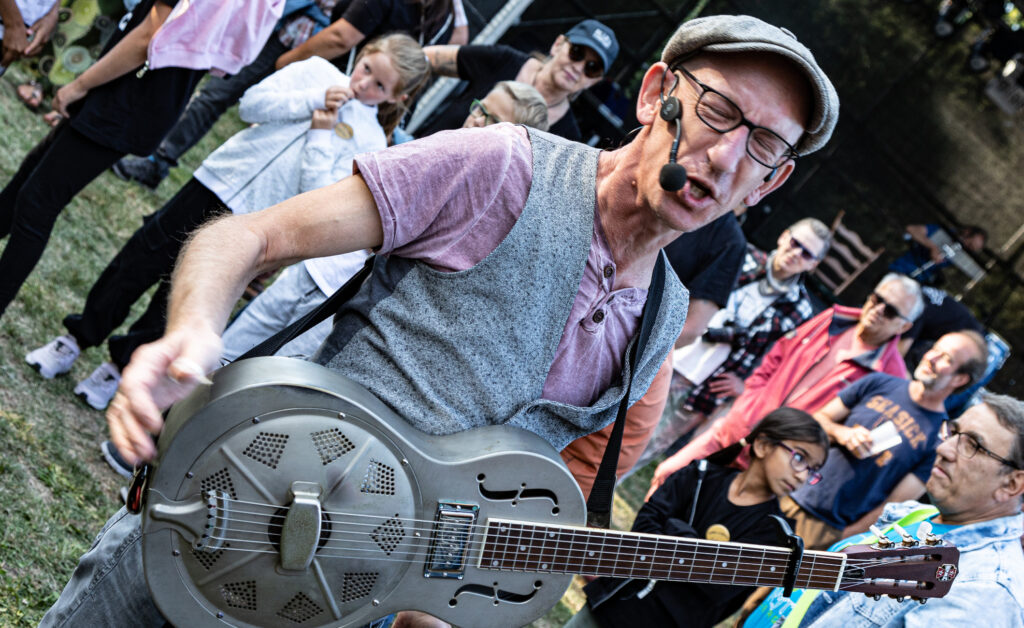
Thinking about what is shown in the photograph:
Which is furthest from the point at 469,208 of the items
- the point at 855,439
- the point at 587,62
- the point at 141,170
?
the point at 141,170

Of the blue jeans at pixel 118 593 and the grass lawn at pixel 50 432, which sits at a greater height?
the blue jeans at pixel 118 593

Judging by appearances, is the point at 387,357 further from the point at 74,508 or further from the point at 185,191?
the point at 185,191

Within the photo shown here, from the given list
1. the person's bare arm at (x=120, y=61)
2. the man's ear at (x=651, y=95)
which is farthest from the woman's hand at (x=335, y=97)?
the man's ear at (x=651, y=95)

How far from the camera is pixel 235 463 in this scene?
167 centimetres

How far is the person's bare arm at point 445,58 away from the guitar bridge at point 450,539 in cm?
420

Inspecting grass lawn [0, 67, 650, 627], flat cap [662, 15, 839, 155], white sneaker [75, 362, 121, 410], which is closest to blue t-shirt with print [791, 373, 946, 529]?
grass lawn [0, 67, 650, 627]

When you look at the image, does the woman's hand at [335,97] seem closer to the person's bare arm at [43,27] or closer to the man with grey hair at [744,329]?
the person's bare arm at [43,27]

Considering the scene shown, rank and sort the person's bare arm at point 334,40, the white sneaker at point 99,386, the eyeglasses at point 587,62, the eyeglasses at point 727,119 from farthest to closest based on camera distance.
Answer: the person's bare arm at point 334,40, the eyeglasses at point 587,62, the white sneaker at point 99,386, the eyeglasses at point 727,119

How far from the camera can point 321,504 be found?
5.79 feet

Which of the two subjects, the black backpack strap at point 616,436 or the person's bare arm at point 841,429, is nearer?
the black backpack strap at point 616,436

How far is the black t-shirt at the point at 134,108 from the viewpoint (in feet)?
12.3

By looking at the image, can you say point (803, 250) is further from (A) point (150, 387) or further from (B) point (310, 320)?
(A) point (150, 387)

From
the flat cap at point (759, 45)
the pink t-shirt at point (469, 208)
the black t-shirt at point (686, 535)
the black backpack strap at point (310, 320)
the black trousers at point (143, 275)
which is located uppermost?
the flat cap at point (759, 45)

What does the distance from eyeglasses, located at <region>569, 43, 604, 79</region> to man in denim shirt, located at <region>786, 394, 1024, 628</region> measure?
9.05 feet
